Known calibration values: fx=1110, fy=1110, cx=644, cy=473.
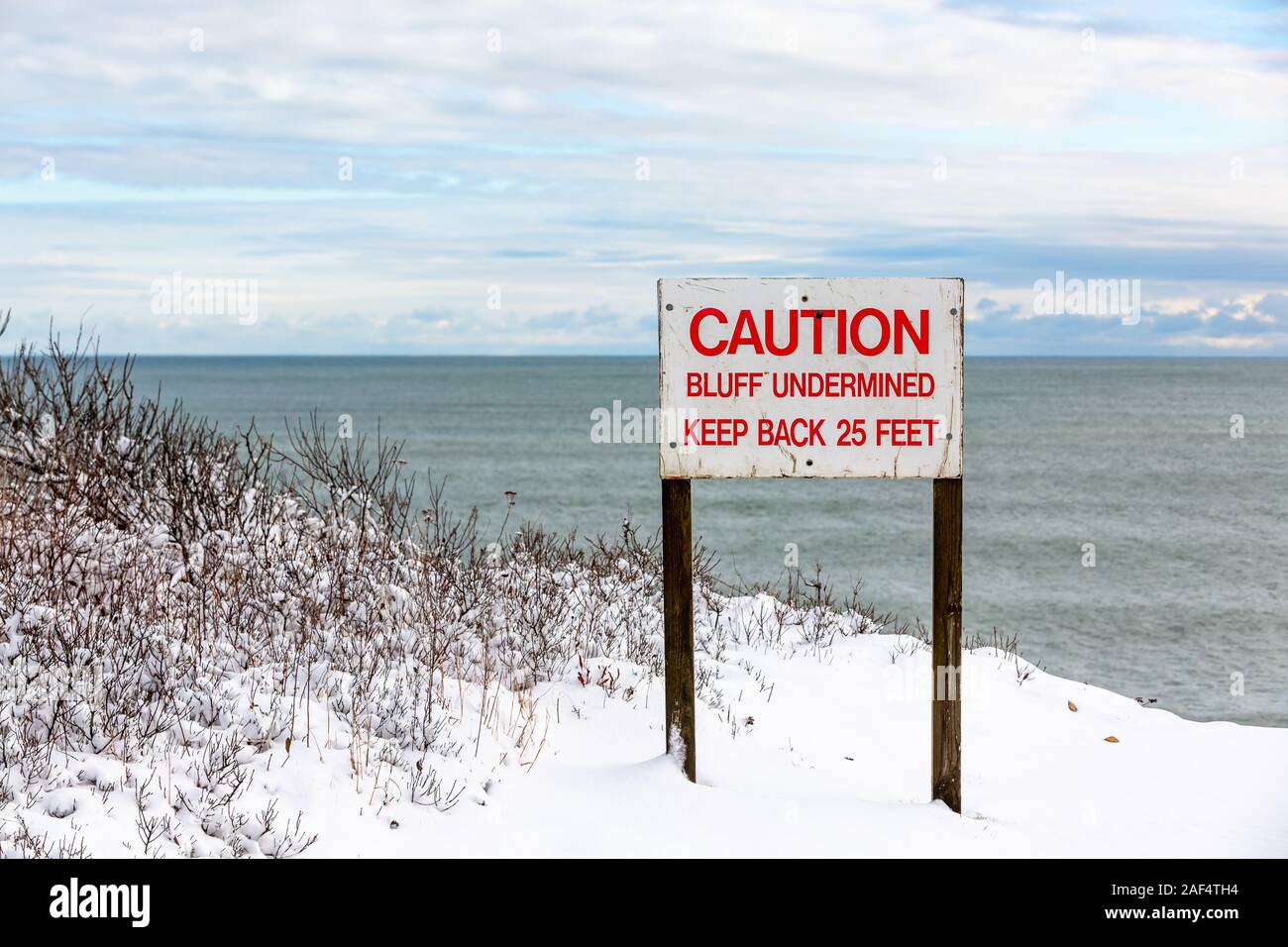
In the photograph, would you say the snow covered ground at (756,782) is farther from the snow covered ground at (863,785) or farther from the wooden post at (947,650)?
the wooden post at (947,650)

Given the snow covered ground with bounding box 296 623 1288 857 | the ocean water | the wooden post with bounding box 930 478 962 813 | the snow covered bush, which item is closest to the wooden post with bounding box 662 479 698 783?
the snow covered ground with bounding box 296 623 1288 857

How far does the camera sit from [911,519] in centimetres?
3766

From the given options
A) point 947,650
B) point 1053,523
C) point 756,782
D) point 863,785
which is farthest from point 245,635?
point 1053,523

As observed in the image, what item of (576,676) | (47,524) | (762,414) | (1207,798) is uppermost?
(762,414)

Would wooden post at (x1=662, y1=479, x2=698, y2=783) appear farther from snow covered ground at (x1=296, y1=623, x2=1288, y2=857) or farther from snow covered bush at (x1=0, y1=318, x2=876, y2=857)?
snow covered bush at (x1=0, y1=318, x2=876, y2=857)

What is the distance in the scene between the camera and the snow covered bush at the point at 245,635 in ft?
15.9

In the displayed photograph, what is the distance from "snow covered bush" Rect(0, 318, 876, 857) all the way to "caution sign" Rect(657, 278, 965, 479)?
1989mm

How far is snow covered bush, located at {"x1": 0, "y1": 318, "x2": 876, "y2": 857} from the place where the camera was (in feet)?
15.9

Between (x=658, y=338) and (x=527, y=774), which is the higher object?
(x=658, y=338)

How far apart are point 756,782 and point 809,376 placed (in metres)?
2.22
